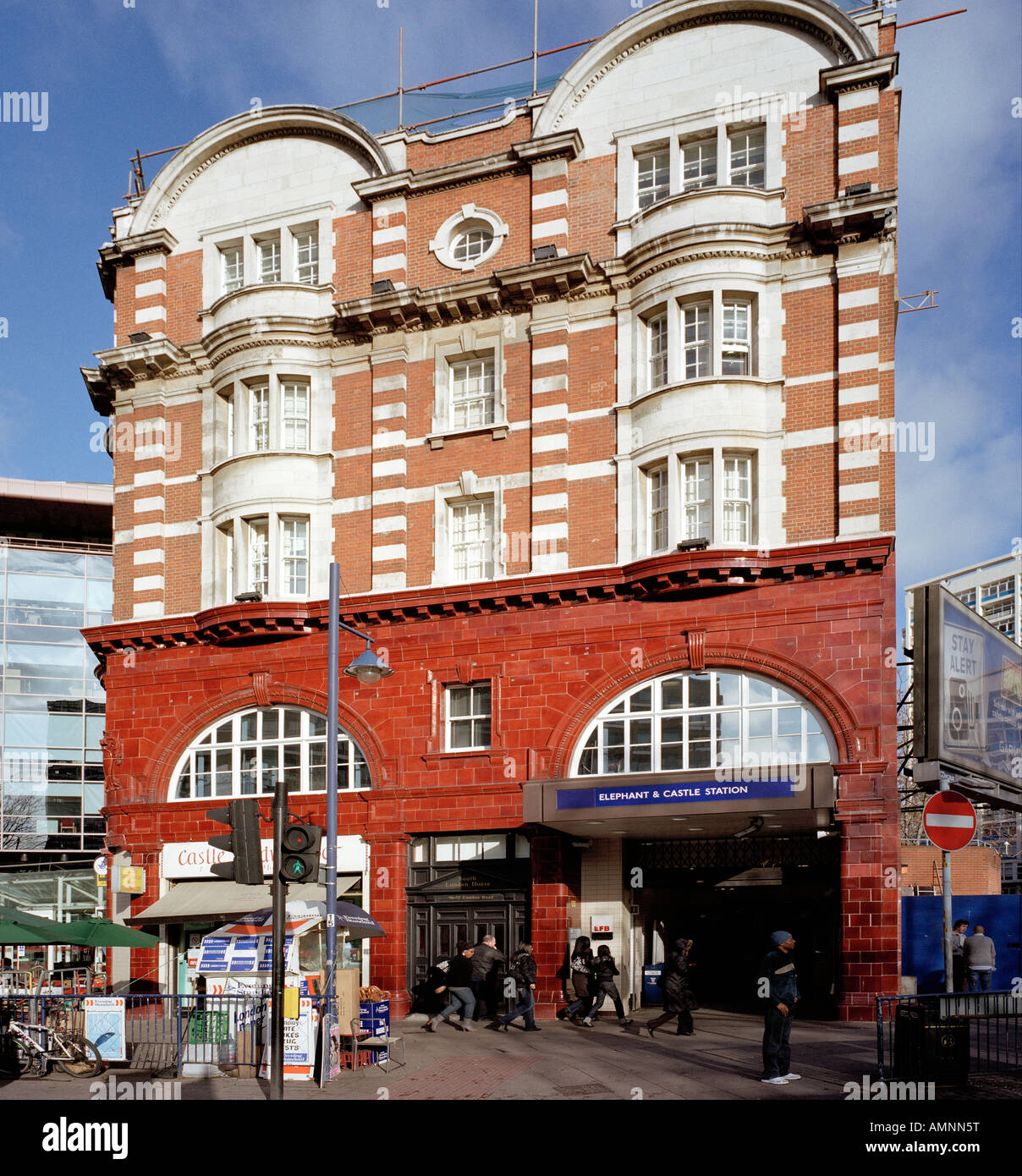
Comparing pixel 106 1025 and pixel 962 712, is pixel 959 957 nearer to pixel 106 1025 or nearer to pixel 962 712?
pixel 962 712

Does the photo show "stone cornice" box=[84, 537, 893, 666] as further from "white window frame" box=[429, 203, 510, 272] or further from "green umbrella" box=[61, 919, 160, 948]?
"green umbrella" box=[61, 919, 160, 948]

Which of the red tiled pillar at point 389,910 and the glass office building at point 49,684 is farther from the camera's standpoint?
the glass office building at point 49,684

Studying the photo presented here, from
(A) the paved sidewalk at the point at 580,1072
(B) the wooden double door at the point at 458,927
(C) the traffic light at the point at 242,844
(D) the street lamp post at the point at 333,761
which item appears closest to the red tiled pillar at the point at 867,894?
(A) the paved sidewalk at the point at 580,1072

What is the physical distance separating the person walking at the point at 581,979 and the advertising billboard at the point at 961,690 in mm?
6858

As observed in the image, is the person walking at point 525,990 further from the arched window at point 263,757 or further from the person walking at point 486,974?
the arched window at point 263,757

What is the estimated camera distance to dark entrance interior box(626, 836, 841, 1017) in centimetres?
Answer: 2438

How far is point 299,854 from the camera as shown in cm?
1366

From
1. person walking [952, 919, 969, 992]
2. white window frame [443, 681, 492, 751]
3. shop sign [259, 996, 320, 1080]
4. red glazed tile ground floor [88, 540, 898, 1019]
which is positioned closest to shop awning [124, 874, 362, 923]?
red glazed tile ground floor [88, 540, 898, 1019]

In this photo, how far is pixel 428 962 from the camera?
25.7 metres

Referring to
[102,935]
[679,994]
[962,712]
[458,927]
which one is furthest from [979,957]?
[102,935]

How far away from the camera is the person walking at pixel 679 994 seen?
20297 millimetres

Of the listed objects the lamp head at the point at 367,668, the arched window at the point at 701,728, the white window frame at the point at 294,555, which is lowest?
the arched window at the point at 701,728

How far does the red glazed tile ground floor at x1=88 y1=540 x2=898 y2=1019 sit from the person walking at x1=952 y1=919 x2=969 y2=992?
56.1 inches
